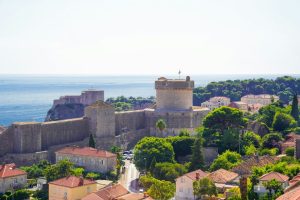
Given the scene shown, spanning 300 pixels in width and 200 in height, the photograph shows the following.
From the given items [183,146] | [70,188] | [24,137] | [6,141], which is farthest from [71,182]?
[183,146]

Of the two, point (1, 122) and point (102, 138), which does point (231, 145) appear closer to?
point (102, 138)

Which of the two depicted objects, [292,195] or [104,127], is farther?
[104,127]

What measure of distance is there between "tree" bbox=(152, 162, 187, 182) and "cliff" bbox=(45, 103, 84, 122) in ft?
147

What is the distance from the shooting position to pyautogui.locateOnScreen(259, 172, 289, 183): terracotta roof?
94.4ft

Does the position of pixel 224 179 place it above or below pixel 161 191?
above

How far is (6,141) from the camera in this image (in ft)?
141

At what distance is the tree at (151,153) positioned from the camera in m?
39.5

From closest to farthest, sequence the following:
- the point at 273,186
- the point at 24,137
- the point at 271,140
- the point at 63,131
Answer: the point at 273,186
the point at 271,140
the point at 24,137
the point at 63,131

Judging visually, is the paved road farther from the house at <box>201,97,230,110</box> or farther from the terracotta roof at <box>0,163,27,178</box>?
the house at <box>201,97,230,110</box>

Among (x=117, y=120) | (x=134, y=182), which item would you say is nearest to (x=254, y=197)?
(x=134, y=182)

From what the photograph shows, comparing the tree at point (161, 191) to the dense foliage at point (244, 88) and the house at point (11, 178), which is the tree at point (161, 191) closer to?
the house at point (11, 178)

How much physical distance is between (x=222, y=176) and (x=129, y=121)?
21337 mm

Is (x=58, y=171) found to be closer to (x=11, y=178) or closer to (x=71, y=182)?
(x=11, y=178)

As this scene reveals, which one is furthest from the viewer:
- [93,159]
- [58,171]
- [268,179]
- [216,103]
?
[216,103]
